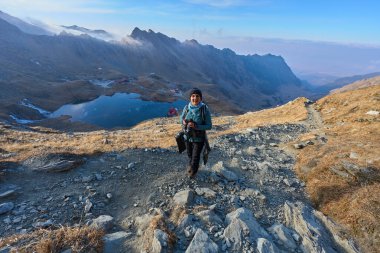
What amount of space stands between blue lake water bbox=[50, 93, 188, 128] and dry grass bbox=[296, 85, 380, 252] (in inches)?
2675

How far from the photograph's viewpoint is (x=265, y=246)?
28.9ft

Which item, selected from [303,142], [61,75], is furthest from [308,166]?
[61,75]

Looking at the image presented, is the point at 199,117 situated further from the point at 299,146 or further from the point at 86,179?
the point at 299,146

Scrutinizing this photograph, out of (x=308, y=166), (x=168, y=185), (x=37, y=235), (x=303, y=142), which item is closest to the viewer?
(x=37, y=235)

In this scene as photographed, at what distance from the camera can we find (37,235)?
8.32 metres

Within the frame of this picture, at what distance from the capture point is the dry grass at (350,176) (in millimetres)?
10641

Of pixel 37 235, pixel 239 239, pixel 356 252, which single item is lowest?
pixel 356 252

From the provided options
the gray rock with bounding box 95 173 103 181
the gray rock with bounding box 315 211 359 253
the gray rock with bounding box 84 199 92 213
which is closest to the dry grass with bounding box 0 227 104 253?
the gray rock with bounding box 84 199 92 213

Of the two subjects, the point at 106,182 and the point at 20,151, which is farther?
the point at 20,151

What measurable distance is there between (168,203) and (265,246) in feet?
13.1

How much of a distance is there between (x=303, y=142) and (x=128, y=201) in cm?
1336

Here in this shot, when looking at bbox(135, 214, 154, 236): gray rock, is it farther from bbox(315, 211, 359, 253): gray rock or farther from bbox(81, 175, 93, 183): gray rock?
bbox(315, 211, 359, 253): gray rock

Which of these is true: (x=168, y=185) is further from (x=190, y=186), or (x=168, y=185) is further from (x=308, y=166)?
(x=308, y=166)

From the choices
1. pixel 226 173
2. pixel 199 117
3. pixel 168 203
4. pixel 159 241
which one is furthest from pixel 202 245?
pixel 226 173
